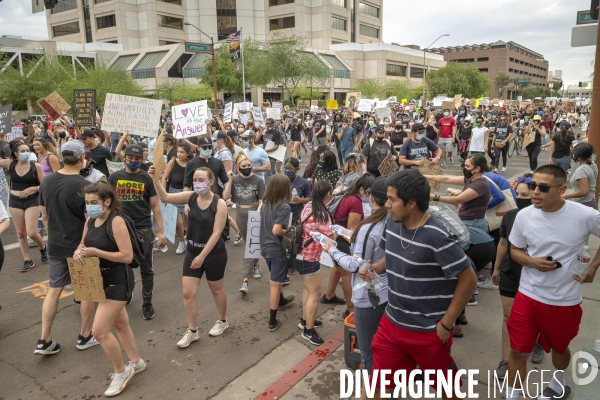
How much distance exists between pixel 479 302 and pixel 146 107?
19.0 feet

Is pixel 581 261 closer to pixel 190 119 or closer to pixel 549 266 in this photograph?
pixel 549 266

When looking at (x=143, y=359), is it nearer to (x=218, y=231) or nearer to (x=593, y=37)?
(x=218, y=231)

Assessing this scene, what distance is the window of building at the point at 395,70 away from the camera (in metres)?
77.1

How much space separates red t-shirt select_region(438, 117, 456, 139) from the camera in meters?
14.5

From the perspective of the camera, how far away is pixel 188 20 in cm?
7444

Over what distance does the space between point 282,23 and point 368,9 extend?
66.2 ft

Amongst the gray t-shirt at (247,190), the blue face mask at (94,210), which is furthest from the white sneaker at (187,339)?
the gray t-shirt at (247,190)

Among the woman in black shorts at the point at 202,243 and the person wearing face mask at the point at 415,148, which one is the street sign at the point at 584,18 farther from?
the woman in black shorts at the point at 202,243

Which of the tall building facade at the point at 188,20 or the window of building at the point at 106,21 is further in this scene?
the window of building at the point at 106,21

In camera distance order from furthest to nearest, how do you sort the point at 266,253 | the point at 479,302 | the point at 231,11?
the point at 231,11
the point at 479,302
the point at 266,253

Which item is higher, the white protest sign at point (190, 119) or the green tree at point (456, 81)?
the green tree at point (456, 81)

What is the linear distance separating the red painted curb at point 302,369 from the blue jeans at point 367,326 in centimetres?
86

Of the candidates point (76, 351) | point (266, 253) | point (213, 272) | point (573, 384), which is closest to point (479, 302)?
point (573, 384)

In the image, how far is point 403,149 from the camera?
27.7ft
